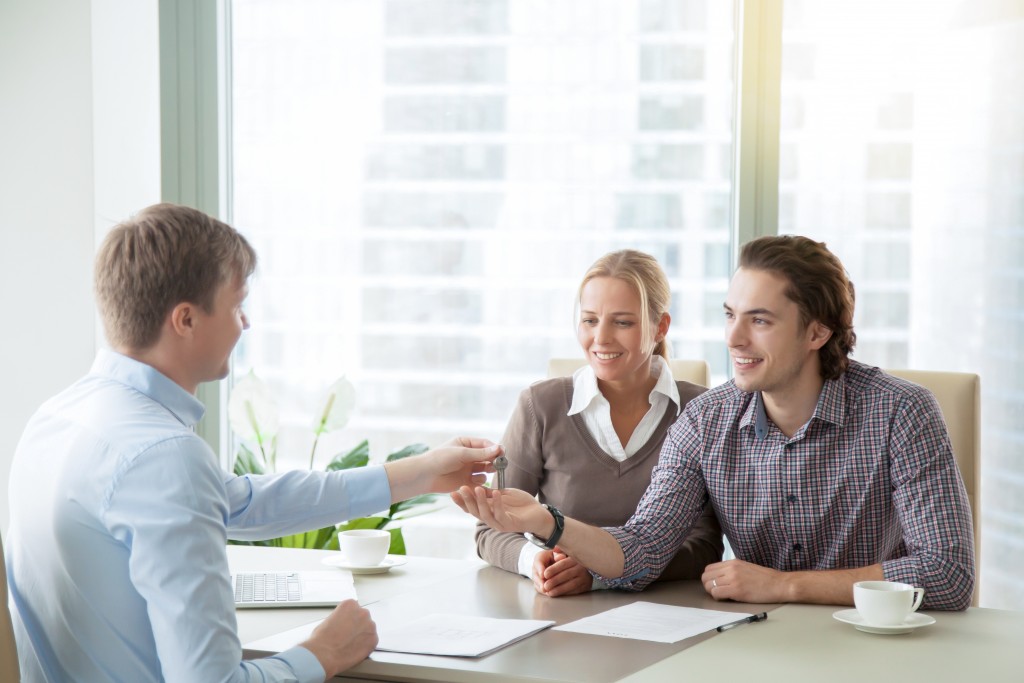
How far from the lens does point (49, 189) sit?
3238 millimetres

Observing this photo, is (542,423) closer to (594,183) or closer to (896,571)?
(896,571)

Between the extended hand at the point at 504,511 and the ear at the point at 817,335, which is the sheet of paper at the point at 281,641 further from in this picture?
the ear at the point at 817,335

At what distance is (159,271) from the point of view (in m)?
1.37

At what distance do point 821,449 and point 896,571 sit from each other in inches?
11.1

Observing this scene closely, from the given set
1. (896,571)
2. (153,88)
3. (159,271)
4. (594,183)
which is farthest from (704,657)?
(153,88)

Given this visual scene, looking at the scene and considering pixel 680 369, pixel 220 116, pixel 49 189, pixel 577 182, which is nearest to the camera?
pixel 680 369

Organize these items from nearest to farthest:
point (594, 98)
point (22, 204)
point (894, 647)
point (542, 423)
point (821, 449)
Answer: point (894, 647)
point (821, 449)
point (542, 423)
point (22, 204)
point (594, 98)

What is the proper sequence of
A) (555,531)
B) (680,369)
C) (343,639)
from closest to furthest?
(343,639) < (555,531) < (680,369)

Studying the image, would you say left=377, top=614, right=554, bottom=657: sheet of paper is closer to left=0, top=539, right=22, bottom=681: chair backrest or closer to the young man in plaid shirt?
the young man in plaid shirt

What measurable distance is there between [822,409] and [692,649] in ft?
2.20

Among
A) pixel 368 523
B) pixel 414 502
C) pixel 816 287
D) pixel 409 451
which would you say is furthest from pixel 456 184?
pixel 816 287

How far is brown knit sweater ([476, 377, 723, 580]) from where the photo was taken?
7.59 ft

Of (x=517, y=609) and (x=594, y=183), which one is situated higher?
(x=594, y=183)

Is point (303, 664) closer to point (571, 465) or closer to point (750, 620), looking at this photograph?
point (750, 620)
